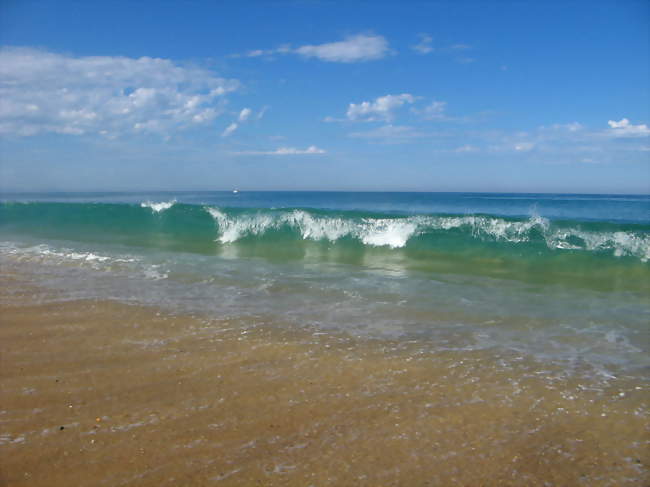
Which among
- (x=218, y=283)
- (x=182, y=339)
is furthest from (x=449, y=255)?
(x=182, y=339)

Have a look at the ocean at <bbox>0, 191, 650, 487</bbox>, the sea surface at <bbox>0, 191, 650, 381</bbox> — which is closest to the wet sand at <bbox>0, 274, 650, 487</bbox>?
the ocean at <bbox>0, 191, 650, 487</bbox>

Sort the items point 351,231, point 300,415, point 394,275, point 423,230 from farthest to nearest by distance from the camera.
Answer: point 351,231, point 423,230, point 394,275, point 300,415

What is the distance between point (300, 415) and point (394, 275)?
254 inches

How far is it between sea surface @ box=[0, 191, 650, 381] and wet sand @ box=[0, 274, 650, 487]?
80cm

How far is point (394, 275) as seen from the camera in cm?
965

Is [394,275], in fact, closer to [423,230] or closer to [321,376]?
[321,376]

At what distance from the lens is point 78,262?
10.8 meters

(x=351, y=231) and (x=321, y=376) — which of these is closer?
(x=321, y=376)

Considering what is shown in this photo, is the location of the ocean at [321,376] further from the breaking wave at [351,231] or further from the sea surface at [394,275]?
the breaking wave at [351,231]

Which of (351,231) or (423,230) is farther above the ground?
(423,230)

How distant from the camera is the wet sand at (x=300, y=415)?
2.80 metres

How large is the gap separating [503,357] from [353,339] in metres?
1.66

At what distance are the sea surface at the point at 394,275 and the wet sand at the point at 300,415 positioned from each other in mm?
801

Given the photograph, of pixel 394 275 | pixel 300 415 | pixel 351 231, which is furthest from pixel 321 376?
pixel 351 231
